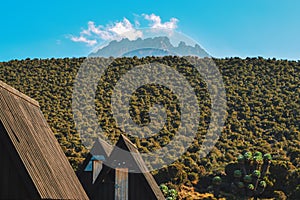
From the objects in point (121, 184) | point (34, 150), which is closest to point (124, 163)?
point (121, 184)

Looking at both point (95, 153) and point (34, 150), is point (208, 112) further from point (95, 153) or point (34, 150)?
point (34, 150)

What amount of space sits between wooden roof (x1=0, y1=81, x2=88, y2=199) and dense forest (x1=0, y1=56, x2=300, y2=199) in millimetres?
26270

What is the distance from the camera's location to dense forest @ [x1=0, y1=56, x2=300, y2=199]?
4175 centimetres

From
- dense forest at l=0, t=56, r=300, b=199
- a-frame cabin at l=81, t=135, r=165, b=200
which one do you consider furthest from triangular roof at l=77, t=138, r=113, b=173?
dense forest at l=0, t=56, r=300, b=199

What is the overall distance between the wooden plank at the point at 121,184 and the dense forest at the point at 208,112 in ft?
75.1

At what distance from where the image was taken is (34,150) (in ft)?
25.2

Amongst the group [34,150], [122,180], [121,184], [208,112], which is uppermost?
[208,112]

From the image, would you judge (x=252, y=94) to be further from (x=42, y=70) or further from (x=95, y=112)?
(x=42, y=70)

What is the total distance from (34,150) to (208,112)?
179 ft

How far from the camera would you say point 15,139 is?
23.9ft

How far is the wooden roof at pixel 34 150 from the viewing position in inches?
281

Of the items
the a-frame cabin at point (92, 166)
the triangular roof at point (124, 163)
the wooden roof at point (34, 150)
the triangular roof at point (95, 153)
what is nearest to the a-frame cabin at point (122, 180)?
the triangular roof at point (124, 163)

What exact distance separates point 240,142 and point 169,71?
24701 mm

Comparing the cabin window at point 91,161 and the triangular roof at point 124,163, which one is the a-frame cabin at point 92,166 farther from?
the triangular roof at point 124,163
